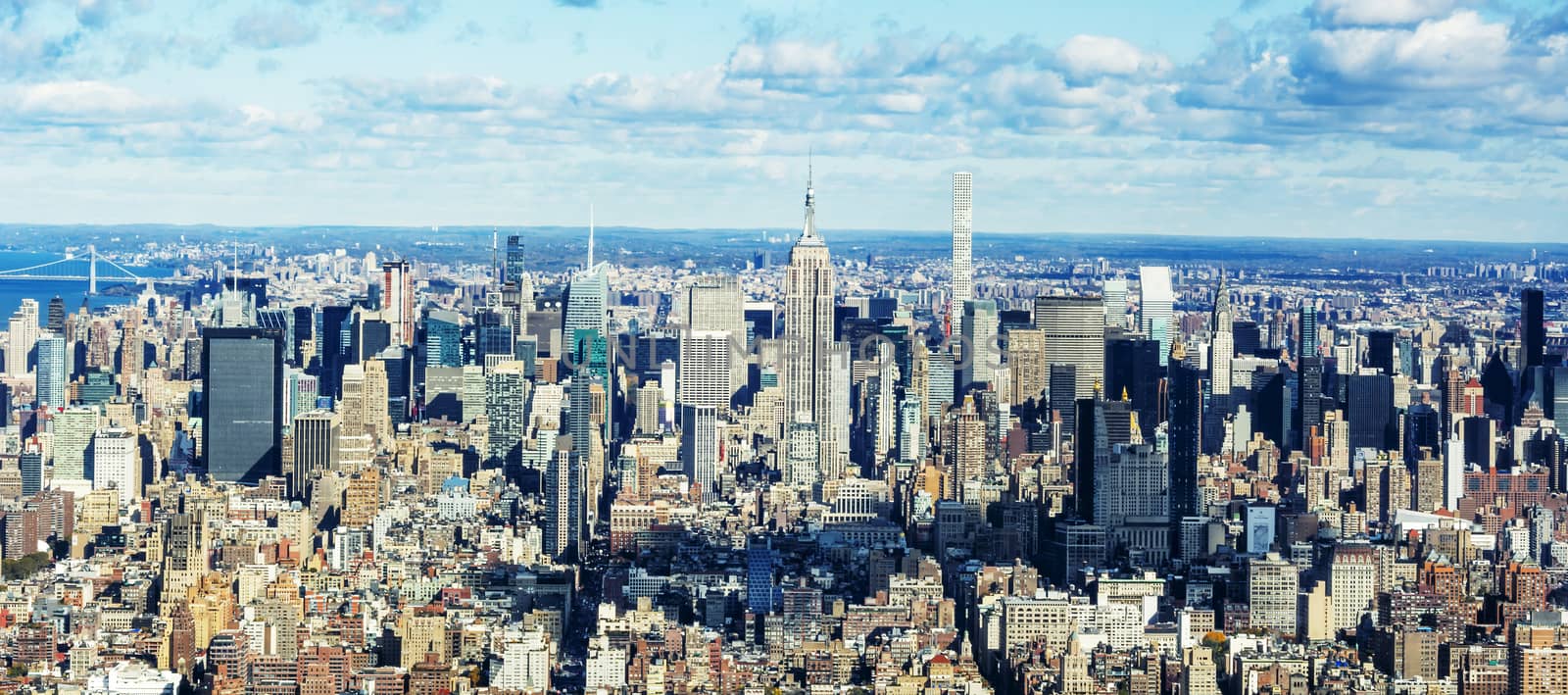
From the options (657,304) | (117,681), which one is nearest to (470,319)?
(657,304)

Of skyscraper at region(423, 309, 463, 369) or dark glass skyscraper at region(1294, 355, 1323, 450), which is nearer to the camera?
dark glass skyscraper at region(1294, 355, 1323, 450)

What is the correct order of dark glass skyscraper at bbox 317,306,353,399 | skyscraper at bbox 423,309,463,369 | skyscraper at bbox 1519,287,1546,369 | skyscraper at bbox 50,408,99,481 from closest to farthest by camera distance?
skyscraper at bbox 50,408,99,481 → skyscraper at bbox 1519,287,1546,369 → dark glass skyscraper at bbox 317,306,353,399 → skyscraper at bbox 423,309,463,369

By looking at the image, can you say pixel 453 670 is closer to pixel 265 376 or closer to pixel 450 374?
pixel 265 376

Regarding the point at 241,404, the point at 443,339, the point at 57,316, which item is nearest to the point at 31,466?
the point at 241,404

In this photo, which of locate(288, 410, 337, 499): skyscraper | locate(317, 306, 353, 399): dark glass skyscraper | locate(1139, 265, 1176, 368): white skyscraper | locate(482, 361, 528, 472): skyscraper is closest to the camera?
locate(288, 410, 337, 499): skyscraper

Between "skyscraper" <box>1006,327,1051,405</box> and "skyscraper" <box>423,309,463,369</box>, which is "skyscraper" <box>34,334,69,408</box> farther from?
"skyscraper" <box>1006,327,1051,405</box>

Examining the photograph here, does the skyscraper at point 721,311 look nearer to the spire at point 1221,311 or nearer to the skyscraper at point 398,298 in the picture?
the skyscraper at point 398,298

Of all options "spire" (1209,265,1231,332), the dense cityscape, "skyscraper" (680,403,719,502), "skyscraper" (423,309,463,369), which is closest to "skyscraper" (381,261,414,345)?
the dense cityscape
